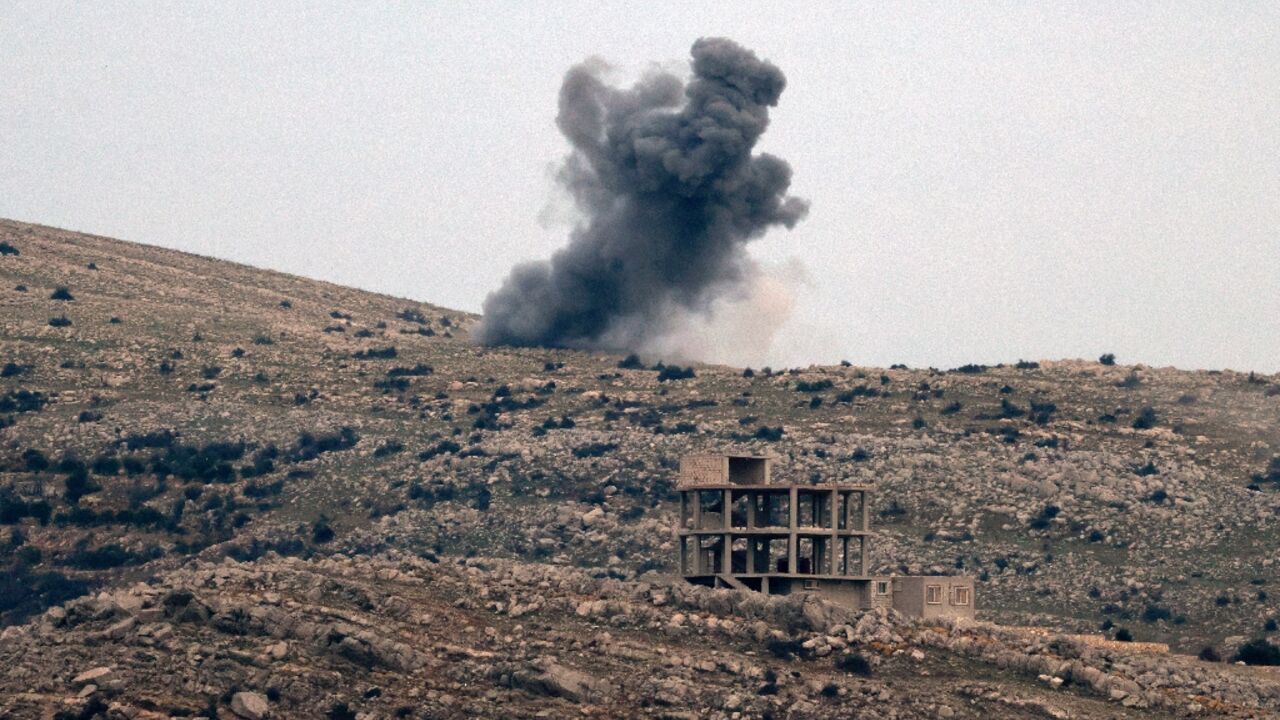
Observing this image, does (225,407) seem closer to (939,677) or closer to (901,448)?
(901,448)

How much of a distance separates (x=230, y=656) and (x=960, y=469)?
60.5 m

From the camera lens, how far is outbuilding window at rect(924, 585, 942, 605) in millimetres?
89625

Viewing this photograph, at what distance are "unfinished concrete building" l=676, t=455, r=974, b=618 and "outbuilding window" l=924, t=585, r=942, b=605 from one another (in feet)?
0.11

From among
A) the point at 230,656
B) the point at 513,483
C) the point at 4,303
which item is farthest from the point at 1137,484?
the point at 4,303

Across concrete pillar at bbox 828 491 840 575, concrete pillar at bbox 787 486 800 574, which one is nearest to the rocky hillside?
concrete pillar at bbox 787 486 800 574

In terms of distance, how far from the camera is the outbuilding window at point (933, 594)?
89.6m

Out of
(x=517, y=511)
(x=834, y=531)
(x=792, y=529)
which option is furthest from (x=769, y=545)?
(x=517, y=511)

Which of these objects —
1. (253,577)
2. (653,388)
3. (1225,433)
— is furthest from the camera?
(653,388)

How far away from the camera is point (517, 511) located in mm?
125875

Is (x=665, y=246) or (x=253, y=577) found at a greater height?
(x=665, y=246)

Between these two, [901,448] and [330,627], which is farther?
[901,448]

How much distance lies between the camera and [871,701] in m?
77.8

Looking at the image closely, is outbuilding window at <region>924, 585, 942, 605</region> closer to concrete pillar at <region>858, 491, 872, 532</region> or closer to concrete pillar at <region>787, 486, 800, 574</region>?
concrete pillar at <region>858, 491, 872, 532</region>

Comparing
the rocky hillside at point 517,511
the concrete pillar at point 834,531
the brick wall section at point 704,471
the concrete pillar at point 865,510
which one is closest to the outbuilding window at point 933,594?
the concrete pillar at point 865,510
